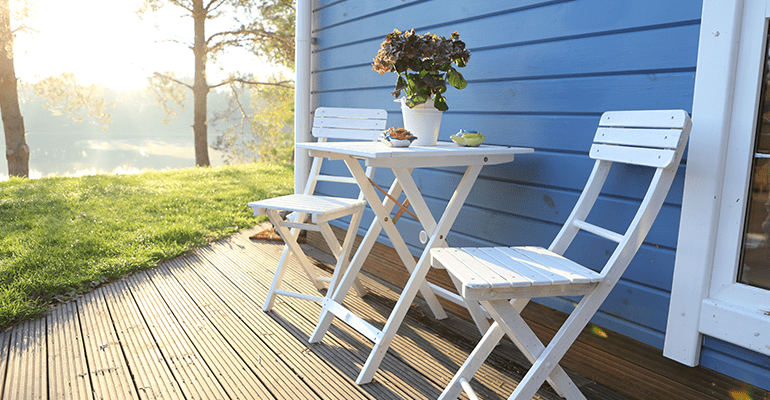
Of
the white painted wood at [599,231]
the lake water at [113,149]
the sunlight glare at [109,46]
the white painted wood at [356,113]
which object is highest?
the sunlight glare at [109,46]

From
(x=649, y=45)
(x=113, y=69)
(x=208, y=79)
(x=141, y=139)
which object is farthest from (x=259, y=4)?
(x=141, y=139)

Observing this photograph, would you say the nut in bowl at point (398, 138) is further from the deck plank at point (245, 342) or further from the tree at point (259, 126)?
the tree at point (259, 126)

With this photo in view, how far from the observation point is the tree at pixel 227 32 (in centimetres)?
1066

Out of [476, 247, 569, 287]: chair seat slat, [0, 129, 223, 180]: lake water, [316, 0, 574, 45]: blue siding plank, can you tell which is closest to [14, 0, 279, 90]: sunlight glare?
[0, 129, 223, 180]: lake water

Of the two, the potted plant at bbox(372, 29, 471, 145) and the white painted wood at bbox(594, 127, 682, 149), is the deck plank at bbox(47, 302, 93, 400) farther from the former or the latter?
the white painted wood at bbox(594, 127, 682, 149)

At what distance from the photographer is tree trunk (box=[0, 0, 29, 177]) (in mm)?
8141

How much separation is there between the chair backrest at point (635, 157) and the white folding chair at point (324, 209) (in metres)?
1.06

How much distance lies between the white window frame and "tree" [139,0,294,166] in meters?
10.0

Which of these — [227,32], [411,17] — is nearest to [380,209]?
[411,17]

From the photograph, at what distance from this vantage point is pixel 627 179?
70.4 inches

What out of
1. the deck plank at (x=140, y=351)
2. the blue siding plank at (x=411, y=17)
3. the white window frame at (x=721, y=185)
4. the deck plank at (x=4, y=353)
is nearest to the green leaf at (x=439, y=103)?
the blue siding plank at (x=411, y=17)

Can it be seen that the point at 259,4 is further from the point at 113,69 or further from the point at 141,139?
the point at 141,139

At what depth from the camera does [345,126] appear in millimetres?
2924

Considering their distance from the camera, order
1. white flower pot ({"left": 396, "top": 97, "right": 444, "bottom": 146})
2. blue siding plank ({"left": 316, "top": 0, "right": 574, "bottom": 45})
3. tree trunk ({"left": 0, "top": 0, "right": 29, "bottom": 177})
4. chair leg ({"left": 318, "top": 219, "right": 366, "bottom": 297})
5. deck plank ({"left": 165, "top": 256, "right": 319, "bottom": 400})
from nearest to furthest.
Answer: deck plank ({"left": 165, "top": 256, "right": 319, "bottom": 400}) < white flower pot ({"left": 396, "top": 97, "right": 444, "bottom": 146}) < blue siding plank ({"left": 316, "top": 0, "right": 574, "bottom": 45}) < chair leg ({"left": 318, "top": 219, "right": 366, "bottom": 297}) < tree trunk ({"left": 0, "top": 0, "right": 29, "bottom": 177})
